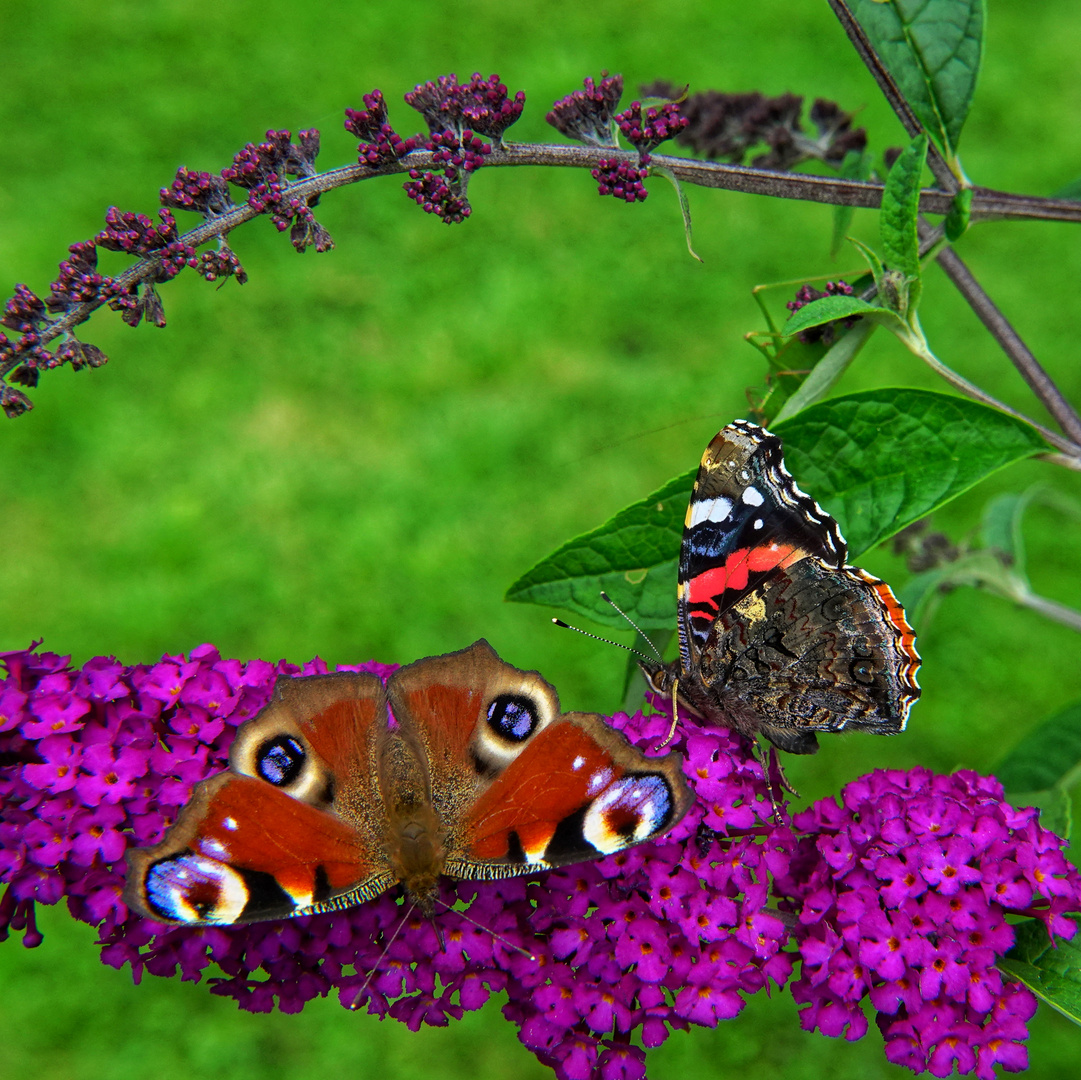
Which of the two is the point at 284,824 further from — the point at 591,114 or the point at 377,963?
the point at 591,114

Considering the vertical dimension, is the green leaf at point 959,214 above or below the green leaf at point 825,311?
above

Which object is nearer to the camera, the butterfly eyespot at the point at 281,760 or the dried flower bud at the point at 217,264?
the dried flower bud at the point at 217,264

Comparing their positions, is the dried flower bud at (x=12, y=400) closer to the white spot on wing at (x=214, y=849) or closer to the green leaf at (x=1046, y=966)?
the white spot on wing at (x=214, y=849)

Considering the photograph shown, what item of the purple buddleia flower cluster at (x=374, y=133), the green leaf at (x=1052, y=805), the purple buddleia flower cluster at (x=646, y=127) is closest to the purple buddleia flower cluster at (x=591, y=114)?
the purple buddleia flower cluster at (x=646, y=127)

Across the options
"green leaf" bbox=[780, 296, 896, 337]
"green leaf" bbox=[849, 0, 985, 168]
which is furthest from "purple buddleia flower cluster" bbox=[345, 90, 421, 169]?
"green leaf" bbox=[849, 0, 985, 168]

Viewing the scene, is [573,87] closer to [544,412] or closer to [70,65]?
[544,412]
